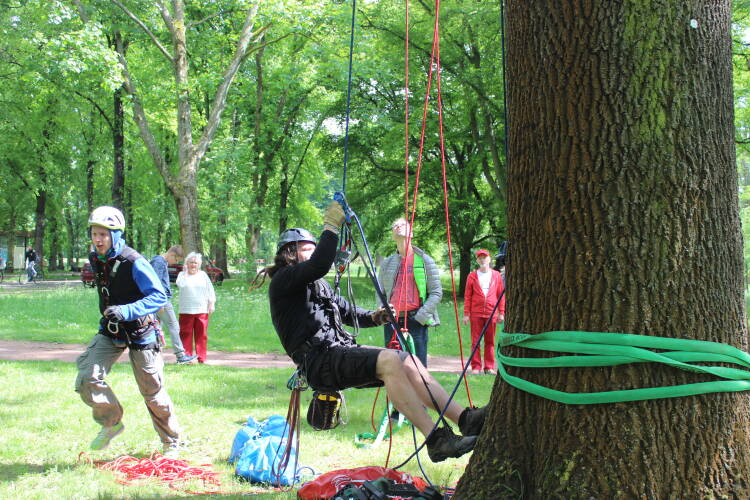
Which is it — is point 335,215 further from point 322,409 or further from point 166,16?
point 166,16

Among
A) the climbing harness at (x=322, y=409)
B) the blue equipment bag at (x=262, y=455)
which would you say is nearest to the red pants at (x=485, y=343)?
Answer: the blue equipment bag at (x=262, y=455)

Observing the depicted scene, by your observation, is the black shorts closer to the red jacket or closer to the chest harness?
the chest harness

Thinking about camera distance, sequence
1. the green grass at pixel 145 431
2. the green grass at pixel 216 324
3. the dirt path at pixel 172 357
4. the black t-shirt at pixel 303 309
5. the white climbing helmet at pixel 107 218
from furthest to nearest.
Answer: the green grass at pixel 216 324 < the dirt path at pixel 172 357 < the white climbing helmet at pixel 107 218 < the green grass at pixel 145 431 < the black t-shirt at pixel 303 309

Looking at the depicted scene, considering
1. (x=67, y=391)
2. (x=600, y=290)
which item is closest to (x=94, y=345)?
(x=67, y=391)

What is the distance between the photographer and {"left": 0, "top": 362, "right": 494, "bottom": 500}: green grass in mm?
4836

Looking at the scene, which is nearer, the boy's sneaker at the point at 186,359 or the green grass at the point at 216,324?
the boy's sneaker at the point at 186,359

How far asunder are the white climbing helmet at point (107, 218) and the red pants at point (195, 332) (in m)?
4.97

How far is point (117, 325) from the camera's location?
5332mm

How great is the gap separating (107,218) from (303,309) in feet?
6.57

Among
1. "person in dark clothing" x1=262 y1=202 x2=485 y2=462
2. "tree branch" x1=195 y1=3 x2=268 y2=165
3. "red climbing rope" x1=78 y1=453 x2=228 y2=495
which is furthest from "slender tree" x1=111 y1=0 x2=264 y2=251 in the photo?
"person in dark clothing" x1=262 y1=202 x2=485 y2=462

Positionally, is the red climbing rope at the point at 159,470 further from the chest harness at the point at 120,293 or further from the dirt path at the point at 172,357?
the dirt path at the point at 172,357

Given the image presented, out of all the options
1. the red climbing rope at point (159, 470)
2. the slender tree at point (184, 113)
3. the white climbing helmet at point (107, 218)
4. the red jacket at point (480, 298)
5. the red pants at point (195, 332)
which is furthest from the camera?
the slender tree at point (184, 113)

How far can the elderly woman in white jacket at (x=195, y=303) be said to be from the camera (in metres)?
10.0

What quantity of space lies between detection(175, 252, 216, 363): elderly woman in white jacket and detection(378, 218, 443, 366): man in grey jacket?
3.85 meters
